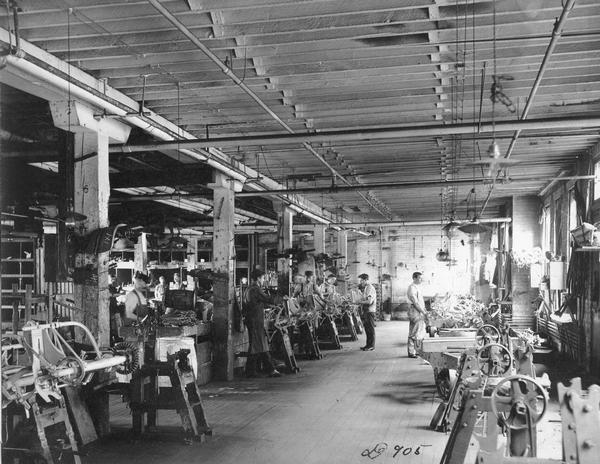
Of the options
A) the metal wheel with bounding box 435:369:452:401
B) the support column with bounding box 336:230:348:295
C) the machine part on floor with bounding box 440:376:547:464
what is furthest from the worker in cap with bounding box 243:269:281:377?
the support column with bounding box 336:230:348:295

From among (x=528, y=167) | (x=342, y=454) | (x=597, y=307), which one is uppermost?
(x=528, y=167)

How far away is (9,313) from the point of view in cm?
1156

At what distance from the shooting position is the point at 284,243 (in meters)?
14.2

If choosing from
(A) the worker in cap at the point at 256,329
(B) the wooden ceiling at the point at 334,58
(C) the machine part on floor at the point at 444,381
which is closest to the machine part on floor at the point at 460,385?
(C) the machine part on floor at the point at 444,381

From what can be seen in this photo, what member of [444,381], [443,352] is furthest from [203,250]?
[443,352]

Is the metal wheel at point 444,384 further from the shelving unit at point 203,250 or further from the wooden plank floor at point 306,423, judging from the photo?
the shelving unit at point 203,250

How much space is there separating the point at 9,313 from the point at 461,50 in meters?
9.52

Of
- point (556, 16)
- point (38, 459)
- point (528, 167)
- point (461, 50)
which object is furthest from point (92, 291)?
point (528, 167)

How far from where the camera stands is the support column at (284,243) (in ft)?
46.3

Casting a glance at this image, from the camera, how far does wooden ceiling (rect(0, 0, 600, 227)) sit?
189 inches

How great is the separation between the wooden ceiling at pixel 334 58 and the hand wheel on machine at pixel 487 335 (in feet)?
5.65

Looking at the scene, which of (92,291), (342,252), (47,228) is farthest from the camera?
(342,252)

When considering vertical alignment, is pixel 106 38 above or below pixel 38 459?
above

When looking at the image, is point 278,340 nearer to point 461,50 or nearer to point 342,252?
point 461,50
